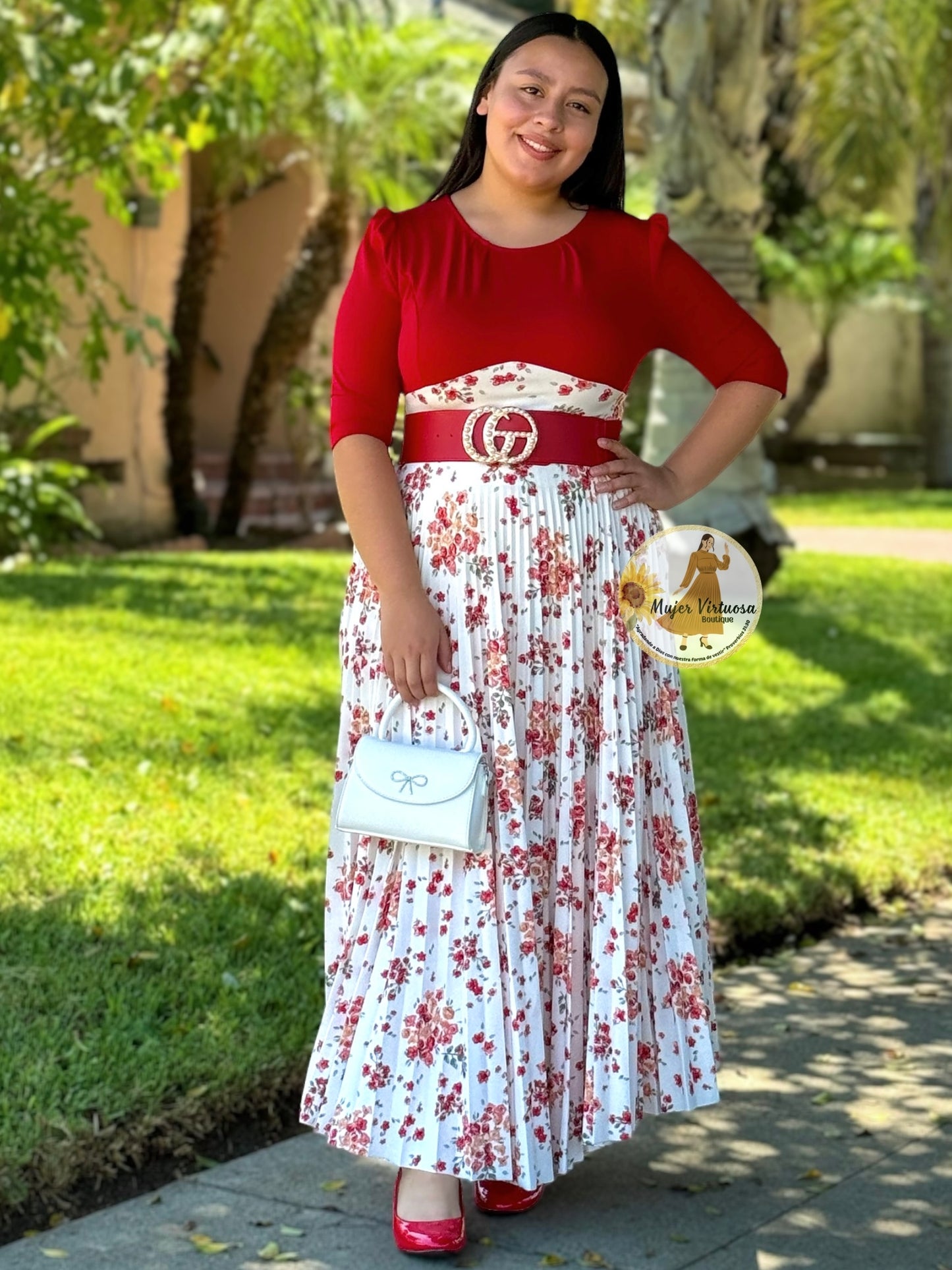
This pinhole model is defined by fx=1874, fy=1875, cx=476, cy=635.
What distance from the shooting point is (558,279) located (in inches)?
119

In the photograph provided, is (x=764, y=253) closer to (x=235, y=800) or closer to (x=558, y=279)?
(x=235, y=800)

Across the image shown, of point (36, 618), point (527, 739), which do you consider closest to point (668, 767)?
point (527, 739)

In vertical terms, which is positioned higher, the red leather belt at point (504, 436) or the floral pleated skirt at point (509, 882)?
the red leather belt at point (504, 436)

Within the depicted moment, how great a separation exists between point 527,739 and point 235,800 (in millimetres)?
2381

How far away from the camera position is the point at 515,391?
3.04 metres

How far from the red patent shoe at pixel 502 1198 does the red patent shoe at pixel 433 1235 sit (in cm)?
17

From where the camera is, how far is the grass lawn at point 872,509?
49.4ft

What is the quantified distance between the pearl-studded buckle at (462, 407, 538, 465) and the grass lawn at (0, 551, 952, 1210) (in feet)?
4.44

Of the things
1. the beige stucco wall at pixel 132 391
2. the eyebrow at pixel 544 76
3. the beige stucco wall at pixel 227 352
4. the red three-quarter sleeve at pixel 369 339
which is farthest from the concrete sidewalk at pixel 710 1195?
the beige stucco wall at pixel 132 391

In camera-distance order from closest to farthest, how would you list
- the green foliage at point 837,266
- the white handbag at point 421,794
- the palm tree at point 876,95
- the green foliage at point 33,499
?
1. the white handbag at point 421,794
2. the green foliage at point 33,499
3. the palm tree at point 876,95
4. the green foliage at point 837,266

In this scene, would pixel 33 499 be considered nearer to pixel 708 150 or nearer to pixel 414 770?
pixel 708 150

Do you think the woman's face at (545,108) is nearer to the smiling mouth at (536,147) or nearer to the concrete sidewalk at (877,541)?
the smiling mouth at (536,147)

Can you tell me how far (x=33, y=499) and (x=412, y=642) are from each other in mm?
7305

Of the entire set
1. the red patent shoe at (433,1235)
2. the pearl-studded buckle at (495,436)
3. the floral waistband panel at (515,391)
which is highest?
the floral waistband panel at (515,391)
